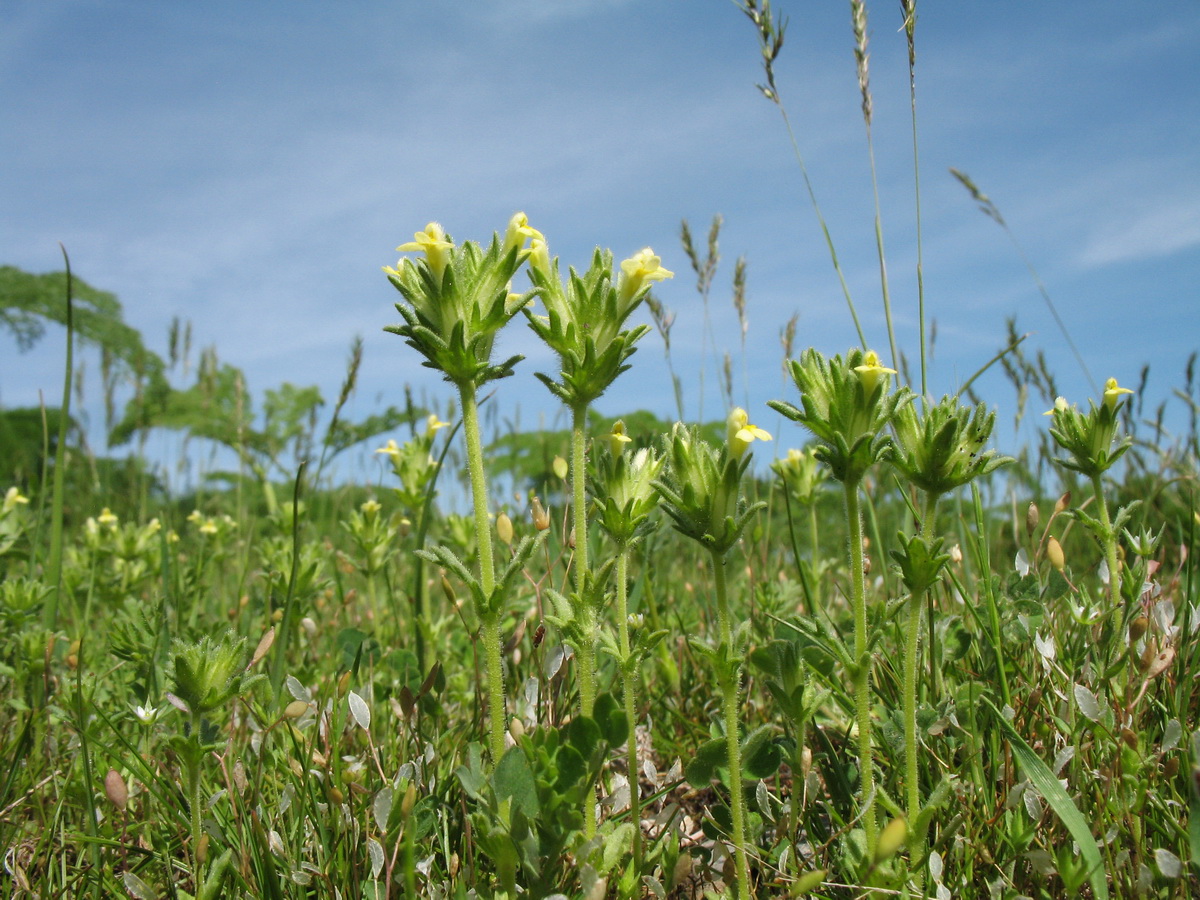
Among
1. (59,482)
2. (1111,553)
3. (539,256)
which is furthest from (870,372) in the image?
(59,482)

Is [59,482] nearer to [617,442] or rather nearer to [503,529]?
[503,529]

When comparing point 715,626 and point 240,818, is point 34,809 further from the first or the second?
point 715,626

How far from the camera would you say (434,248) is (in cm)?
170

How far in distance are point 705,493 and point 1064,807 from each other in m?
0.96

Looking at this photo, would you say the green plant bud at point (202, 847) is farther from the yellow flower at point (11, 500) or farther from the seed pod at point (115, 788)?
the yellow flower at point (11, 500)

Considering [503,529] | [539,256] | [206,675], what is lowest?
[206,675]

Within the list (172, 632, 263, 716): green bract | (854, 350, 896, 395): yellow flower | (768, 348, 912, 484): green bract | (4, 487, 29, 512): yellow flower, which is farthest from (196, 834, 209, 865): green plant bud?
(4, 487, 29, 512): yellow flower

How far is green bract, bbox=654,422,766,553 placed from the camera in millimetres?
1635

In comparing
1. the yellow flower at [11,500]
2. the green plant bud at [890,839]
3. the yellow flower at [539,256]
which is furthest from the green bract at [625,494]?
the yellow flower at [11,500]

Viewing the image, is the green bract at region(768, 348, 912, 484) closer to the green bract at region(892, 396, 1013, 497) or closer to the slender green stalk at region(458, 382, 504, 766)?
the green bract at region(892, 396, 1013, 497)

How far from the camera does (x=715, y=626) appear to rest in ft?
10.2

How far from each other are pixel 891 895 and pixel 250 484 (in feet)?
33.2

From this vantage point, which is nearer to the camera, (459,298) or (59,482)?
(459,298)

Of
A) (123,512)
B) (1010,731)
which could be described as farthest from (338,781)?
(123,512)
